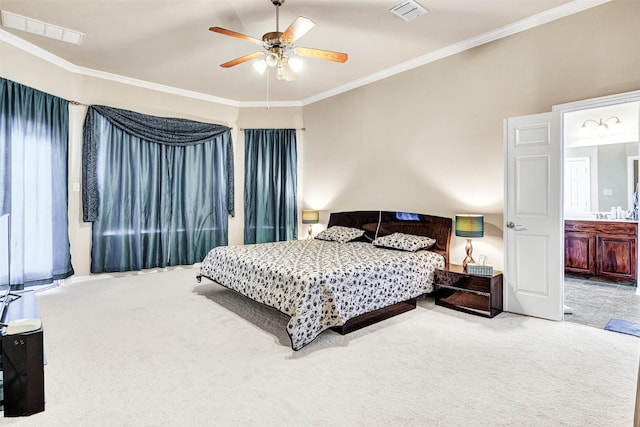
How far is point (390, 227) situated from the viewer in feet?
15.8

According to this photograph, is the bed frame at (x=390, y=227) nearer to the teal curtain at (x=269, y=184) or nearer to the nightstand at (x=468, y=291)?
the nightstand at (x=468, y=291)

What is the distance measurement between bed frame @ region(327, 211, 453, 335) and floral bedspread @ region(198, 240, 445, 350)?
4.7 inches

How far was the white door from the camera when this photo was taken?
3.26 metres

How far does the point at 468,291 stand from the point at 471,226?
68cm

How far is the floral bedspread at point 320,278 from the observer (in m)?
2.71

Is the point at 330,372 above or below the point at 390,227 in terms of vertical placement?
below

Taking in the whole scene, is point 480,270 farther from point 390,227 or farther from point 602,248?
point 602,248

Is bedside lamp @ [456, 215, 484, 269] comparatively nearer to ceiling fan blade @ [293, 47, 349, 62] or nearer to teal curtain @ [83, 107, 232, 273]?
ceiling fan blade @ [293, 47, 349, 62]

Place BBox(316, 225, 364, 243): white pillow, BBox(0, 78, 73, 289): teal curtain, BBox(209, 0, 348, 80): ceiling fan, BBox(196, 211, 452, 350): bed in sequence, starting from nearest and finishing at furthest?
BBox(196, 211, 452, 350): bed → BBox(209, 0, 348, 80): ceiling fan → BBox(0, 78, 73, 289): teal curtain → BBox(316, 225, 364, 243): white pillow

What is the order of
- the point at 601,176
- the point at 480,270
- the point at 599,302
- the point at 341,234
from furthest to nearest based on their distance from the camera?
the point at 601,176, the point at 341,234, the point at 599,302, the point at 480,270

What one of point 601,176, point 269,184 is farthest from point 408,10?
point 601,176

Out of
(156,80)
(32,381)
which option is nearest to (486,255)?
(32,381)

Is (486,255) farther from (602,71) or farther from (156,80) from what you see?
(156,80)

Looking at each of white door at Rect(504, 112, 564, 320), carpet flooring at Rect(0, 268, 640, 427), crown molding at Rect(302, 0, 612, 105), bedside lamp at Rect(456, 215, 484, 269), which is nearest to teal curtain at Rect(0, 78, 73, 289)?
carpet flooring at Rect(0, 268, 640, 427)
